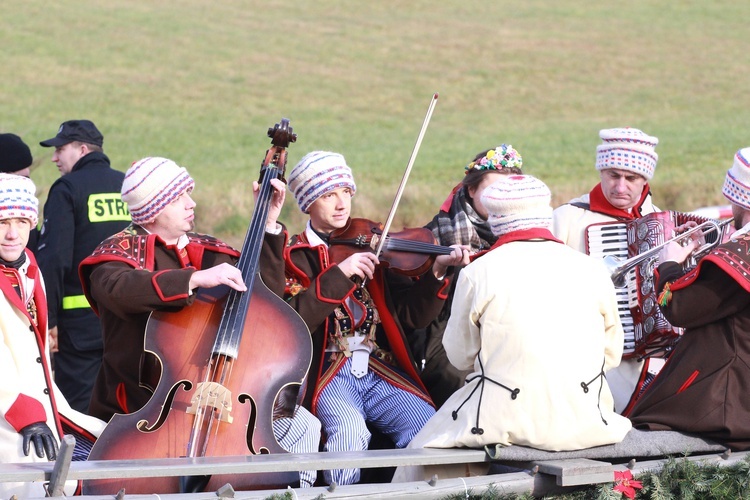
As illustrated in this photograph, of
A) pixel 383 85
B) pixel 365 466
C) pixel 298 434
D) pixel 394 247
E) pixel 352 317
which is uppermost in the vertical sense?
pixel 394 247

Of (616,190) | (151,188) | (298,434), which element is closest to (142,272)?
(151,188)

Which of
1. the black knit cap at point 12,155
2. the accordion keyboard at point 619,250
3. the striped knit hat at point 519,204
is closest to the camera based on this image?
the striped knit hat at point 519,204

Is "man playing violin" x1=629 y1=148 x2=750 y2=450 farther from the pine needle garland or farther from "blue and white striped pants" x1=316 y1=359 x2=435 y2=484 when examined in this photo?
"blue and white striped pants" x1=316 y1=359 x2=435 y2=484

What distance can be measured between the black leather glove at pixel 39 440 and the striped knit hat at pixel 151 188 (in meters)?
1.04

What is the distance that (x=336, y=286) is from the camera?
17.7 feet

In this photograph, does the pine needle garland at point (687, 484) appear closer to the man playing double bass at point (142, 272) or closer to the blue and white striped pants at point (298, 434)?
the blue and white striped pants at point (298, 434)

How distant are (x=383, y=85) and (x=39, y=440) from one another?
86.5 feet

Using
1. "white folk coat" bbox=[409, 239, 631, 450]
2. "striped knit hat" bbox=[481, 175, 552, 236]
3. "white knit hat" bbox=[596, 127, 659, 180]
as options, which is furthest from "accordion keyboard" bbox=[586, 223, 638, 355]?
"striped knit hat" bbox=[481, 175, 552, 236]

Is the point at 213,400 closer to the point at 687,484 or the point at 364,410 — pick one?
the point at 364,410

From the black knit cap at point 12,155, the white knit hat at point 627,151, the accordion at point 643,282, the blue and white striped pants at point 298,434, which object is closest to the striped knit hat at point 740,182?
the accordion at point 643,282

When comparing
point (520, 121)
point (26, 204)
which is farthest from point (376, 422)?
point (520, 121)

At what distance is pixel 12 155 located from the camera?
7703 mm

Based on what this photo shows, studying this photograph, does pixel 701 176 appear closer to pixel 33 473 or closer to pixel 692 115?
pixel 692 115

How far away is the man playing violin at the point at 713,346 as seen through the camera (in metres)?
4.97
